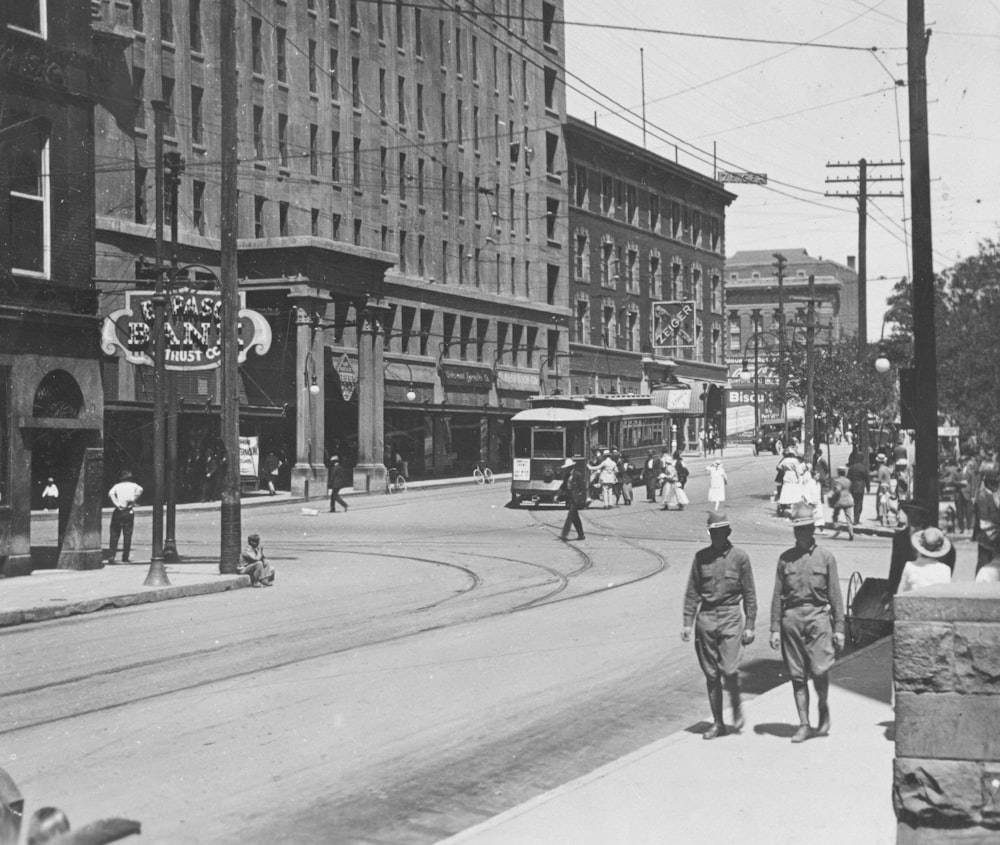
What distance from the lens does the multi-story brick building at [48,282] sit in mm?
22484

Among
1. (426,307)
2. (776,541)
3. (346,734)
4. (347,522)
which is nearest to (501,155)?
(426,307)

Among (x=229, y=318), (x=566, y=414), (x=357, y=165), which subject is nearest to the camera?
(x=229, y=318)

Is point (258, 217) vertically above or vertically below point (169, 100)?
below

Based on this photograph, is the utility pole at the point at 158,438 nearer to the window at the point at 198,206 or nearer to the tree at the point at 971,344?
the tree at the point at 971,344

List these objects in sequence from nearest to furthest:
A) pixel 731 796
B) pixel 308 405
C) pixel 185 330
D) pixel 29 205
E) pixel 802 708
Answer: pixel 731 796 → pixel 802 708 → pixel 29 205 → pixel 185 330 → pixel 308 405

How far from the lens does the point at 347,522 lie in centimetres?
3766

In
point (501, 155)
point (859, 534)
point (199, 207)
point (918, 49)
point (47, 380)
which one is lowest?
point (859, 534)

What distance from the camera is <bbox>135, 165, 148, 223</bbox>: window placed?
151ft

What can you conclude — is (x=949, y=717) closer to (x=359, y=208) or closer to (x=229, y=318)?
(x=229, y=318)

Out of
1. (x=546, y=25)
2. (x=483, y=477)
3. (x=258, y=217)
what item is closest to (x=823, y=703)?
(x=258, y=217)

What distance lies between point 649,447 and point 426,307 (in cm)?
1386

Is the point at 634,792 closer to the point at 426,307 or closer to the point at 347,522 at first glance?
the point at 347,522

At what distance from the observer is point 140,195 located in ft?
152

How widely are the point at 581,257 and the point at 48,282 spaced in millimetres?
55100
